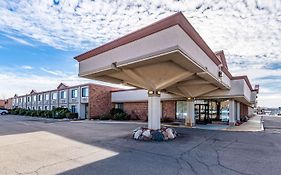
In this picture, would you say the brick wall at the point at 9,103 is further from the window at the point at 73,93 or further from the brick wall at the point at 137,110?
the brick wall at the point at 137,110

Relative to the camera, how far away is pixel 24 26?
13.0 meters

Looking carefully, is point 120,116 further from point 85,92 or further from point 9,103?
point 9,103

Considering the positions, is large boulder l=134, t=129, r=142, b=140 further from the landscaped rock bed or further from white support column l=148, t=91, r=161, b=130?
white support column l=148, t=91, r=161, b=130

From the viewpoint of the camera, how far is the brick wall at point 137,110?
95.0 feet

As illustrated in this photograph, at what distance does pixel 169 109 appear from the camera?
26.6 metres

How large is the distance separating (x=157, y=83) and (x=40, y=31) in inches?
307

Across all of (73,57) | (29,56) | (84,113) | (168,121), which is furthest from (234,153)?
(84,113)

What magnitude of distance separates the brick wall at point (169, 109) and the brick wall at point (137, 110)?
2.74 meters

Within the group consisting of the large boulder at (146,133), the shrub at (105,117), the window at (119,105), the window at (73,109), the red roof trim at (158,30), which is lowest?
the shrub at (105,117)

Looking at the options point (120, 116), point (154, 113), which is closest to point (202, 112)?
point (120, 116)

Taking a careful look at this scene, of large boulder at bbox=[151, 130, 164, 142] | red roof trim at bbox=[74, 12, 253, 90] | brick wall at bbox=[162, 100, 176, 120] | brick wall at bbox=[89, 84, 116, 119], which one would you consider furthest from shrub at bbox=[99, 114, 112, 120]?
large boulder at bbox=[151, 130, 164, 142]

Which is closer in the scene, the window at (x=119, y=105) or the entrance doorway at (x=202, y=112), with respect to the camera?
the entrance doorway at (x=202, y=112)

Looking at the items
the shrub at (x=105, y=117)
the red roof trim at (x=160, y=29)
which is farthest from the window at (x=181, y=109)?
the red roof trim at (x=160, y=29)

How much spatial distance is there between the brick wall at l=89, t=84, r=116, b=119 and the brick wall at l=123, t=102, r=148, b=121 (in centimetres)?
318
